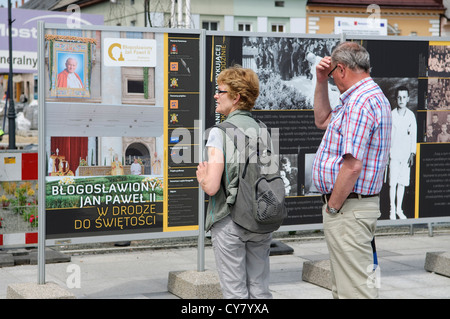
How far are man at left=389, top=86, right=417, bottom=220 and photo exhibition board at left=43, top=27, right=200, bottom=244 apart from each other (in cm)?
192

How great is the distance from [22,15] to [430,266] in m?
19.6

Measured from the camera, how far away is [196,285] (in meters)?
6.18

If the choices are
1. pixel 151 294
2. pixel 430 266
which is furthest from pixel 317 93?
pixel 430 266

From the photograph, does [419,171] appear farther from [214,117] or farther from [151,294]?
[151,294]

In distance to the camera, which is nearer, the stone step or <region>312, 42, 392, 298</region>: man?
<region>312, 42, 392, 298</region>: man

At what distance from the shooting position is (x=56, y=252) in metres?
8.18

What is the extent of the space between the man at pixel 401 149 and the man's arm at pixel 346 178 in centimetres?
280

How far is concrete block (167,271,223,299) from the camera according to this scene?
20.3 ft

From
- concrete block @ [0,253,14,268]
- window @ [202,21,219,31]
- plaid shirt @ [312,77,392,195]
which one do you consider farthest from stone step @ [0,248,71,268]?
window @ [202,21,219,31]

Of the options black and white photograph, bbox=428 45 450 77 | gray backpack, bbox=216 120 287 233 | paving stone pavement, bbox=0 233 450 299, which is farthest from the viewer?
black and white photograph, bbox=428 45 450 77

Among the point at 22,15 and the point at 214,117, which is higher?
the point at 22,15

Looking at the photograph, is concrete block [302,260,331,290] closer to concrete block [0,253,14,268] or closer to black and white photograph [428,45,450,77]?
black and white photograph [428,45,450,77]

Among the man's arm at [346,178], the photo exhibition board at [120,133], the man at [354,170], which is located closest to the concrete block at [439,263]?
the photo exhibition board at [120,133]

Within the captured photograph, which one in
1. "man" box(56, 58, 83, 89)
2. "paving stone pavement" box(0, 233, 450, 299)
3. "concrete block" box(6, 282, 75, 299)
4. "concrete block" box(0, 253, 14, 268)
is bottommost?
"paving stone pavement" box(0, 233, 450, 299)
